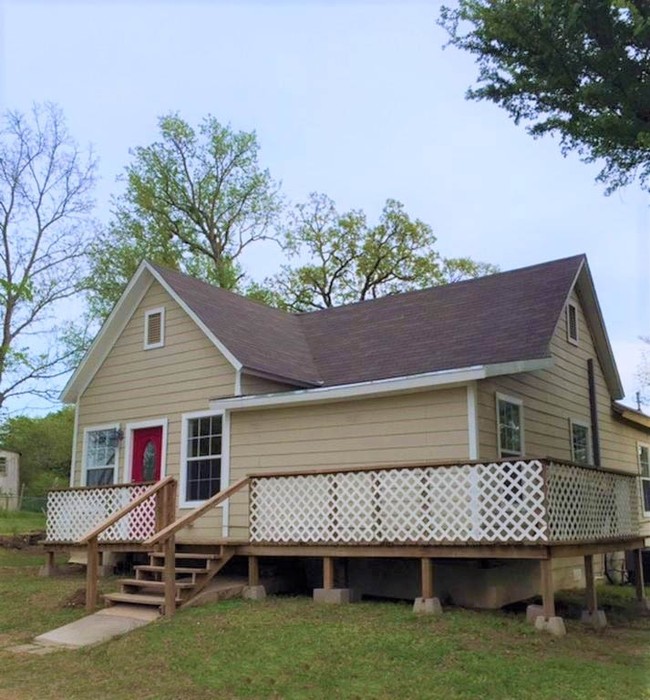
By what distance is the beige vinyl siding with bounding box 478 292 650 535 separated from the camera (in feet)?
36.1

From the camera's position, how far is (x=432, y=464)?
32.1 ft

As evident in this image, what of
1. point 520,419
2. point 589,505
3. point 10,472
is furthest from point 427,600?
point 10,472

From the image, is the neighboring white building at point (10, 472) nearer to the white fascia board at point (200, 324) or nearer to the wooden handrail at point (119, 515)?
the white fascia board at point (200, 324)

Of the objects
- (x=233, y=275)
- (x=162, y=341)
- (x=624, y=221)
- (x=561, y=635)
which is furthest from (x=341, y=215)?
(x=561, y=635)

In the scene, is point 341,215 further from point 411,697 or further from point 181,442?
point 411,697

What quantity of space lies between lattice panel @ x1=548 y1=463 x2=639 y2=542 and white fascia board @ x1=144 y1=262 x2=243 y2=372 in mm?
5699

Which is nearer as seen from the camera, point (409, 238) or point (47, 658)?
point (47, 658)

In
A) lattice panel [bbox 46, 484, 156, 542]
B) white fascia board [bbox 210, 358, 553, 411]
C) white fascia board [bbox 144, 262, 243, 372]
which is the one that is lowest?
lattice panel [bbox 46, 484, 156, 542]

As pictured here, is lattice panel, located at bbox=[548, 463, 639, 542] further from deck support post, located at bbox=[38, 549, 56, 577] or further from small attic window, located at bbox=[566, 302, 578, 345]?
deck support post, located at bbox=[38, 549, 56, 577]

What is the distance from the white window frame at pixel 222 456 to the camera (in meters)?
12.8

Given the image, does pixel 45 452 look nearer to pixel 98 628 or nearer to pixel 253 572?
pixel 253 572

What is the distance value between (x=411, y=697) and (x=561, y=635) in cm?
285

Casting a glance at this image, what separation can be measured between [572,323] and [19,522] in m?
22.2

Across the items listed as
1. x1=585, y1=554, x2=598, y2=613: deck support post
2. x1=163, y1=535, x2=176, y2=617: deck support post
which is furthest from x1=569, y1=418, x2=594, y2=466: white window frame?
x1=163, y1=535, x2=176, y2=617: deck support post
